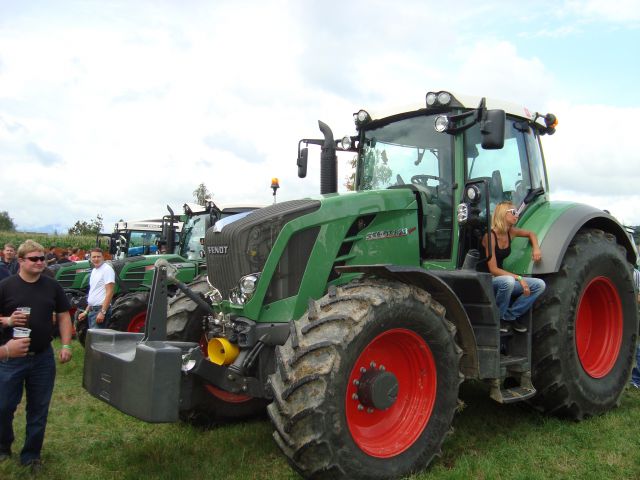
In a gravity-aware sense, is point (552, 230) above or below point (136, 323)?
above

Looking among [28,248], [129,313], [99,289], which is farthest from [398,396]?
[99,289]

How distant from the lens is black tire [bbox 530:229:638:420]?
496cm

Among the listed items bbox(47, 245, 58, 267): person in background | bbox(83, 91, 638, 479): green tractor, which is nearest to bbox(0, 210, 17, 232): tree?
bbox(47, 245, 58, 267): person in background

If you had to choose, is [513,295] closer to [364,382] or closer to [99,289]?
[364,382]

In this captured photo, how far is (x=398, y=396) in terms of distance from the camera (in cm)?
407

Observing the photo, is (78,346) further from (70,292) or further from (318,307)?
(318,307)

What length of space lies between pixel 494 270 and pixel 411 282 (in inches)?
40.9

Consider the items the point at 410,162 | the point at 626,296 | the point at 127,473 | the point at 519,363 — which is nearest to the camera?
the point at 127,473

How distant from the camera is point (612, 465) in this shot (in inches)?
164

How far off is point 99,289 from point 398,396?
17.8 ft

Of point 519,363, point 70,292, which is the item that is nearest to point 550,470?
point 519,363

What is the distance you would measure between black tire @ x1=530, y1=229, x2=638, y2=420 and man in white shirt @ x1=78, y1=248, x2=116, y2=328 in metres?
5.46

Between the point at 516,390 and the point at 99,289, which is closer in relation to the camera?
the point at 516,390

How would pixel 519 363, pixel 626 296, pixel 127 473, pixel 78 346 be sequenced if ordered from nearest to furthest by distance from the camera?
1. pixel 127 473
2. pixel 519 363
3. pixel 626 296
4. pixel 78 346
